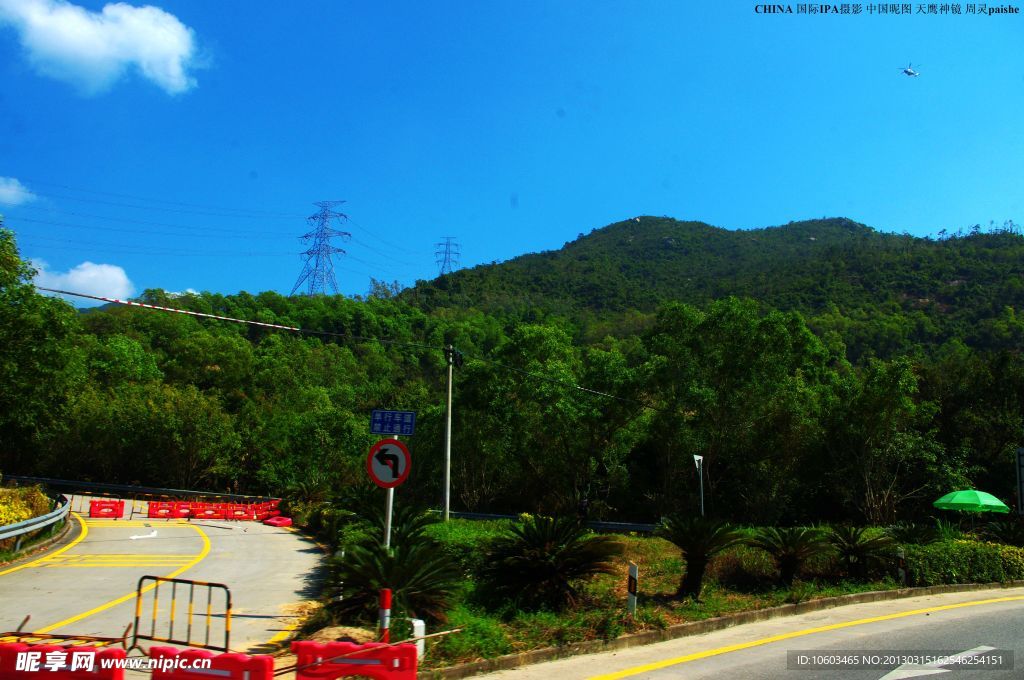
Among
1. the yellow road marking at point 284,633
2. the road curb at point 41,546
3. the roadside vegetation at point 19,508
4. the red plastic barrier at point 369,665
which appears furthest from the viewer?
the roadside vegetation at point 19,508

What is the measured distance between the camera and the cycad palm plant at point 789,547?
12898 millimetres

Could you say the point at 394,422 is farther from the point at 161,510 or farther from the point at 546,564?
the point at 161,510

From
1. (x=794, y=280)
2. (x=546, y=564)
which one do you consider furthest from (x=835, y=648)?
(x=794, y=280)

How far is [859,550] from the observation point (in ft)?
46.2

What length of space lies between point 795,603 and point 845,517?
19371 millimetres

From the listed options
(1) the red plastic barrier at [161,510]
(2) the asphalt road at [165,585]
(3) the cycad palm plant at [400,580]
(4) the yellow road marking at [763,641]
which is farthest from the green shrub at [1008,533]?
(1) the red plastic barrier at [161,510]

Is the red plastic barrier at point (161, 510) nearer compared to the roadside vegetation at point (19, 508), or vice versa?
the roadside vegetation at point (19, 508)

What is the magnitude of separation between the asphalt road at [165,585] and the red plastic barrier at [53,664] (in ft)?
4.15

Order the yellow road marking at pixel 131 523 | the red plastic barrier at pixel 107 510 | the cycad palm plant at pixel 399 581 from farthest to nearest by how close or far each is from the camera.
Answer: the red plastic barrier at pixel 107 510 < the yellow road marking at pixel 131 523 < the cycad palm plant at pixel 399 581

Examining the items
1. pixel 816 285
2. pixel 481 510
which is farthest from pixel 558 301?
pixel 481 510

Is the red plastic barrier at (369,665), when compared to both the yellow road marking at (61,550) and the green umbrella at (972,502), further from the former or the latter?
the green umbrella at (972,502)

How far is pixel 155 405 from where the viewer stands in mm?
47750

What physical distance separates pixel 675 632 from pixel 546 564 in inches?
82.8

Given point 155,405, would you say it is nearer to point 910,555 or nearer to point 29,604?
point 29,604
